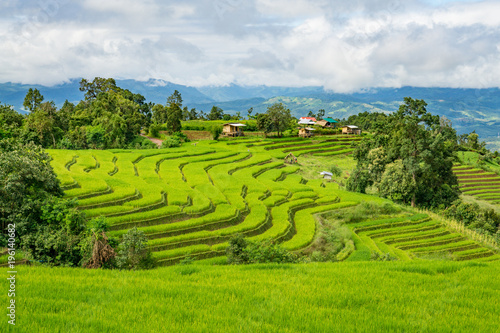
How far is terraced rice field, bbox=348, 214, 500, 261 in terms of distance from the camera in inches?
943

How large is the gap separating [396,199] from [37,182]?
32.7m

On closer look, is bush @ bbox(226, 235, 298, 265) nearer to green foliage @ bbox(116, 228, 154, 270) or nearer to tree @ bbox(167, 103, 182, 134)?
green foliage @ bbox(116, 228, 154, 270)

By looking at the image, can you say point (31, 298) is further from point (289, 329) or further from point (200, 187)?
point (200, 187)

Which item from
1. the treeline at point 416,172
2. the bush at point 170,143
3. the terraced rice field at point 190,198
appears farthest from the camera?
the bush at point 170,143

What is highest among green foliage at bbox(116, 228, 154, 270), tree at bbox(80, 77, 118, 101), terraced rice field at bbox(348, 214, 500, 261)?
tree at bbox(80, 77, 118, 101)

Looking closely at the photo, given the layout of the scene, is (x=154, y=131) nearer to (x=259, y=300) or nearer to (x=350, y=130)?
(x=350, y=130)

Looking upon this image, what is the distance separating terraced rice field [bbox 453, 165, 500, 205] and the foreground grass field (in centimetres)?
5271

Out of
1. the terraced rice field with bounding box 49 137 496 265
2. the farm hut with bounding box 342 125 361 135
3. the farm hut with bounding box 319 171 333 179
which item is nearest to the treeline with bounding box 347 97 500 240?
the terraced rice field with bounding box 49 137 496 265

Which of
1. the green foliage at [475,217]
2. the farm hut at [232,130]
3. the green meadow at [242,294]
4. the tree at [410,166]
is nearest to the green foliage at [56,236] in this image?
Answer: the green meadow at [242,294]

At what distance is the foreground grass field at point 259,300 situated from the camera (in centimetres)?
533

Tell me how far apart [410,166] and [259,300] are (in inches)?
1292

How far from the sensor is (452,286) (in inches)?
297

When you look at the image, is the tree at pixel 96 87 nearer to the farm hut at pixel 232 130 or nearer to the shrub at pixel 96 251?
the farm hut at pixel 232 130

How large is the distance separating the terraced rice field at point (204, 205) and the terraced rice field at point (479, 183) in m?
30.5
